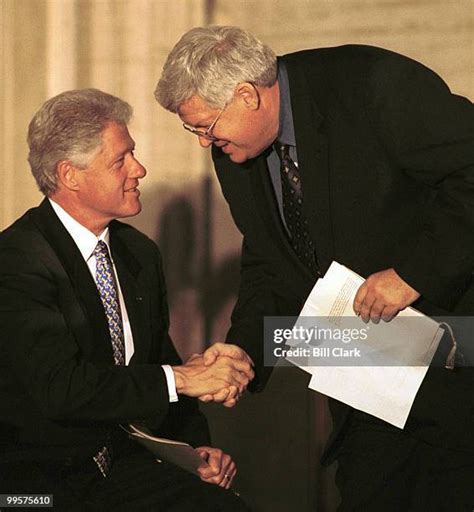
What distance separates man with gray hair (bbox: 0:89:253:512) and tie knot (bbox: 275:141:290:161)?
42 cm

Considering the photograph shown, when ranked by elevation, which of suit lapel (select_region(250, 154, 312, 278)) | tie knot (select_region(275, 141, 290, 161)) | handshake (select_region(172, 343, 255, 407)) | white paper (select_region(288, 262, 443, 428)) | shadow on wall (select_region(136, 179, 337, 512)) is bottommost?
shadow on wall (select_region(136, 179, 337, 512))

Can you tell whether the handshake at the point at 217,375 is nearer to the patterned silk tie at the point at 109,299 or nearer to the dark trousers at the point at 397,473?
the patterned silk tie at the point at 109,299

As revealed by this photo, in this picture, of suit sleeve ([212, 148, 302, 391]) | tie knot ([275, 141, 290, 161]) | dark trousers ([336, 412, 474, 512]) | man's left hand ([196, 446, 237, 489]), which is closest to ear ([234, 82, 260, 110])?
tie knot ([275, 141, 290, 161])

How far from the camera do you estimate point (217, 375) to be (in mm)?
3121

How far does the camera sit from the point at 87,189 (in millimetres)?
3219

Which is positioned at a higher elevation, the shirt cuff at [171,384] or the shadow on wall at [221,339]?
the shirt cuff at [171,384]

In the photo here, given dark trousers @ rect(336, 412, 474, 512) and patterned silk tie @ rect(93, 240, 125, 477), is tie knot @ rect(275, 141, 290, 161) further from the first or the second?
dark trousers @ rect(336, 412, 474, 512)

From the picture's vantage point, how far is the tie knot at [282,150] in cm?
307

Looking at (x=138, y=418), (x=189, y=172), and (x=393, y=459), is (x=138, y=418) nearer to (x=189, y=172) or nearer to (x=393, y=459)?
(x=393, y=459)

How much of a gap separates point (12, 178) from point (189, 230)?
0.75m

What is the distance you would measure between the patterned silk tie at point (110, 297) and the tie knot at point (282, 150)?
55 centimetres

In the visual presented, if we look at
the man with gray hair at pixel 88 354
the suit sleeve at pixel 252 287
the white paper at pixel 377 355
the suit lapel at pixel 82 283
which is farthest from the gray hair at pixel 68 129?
the white paper at pixel 377 355

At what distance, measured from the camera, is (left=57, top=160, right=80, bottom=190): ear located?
3205mm

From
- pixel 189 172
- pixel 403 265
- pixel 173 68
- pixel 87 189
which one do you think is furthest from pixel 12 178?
pixel 403 265
